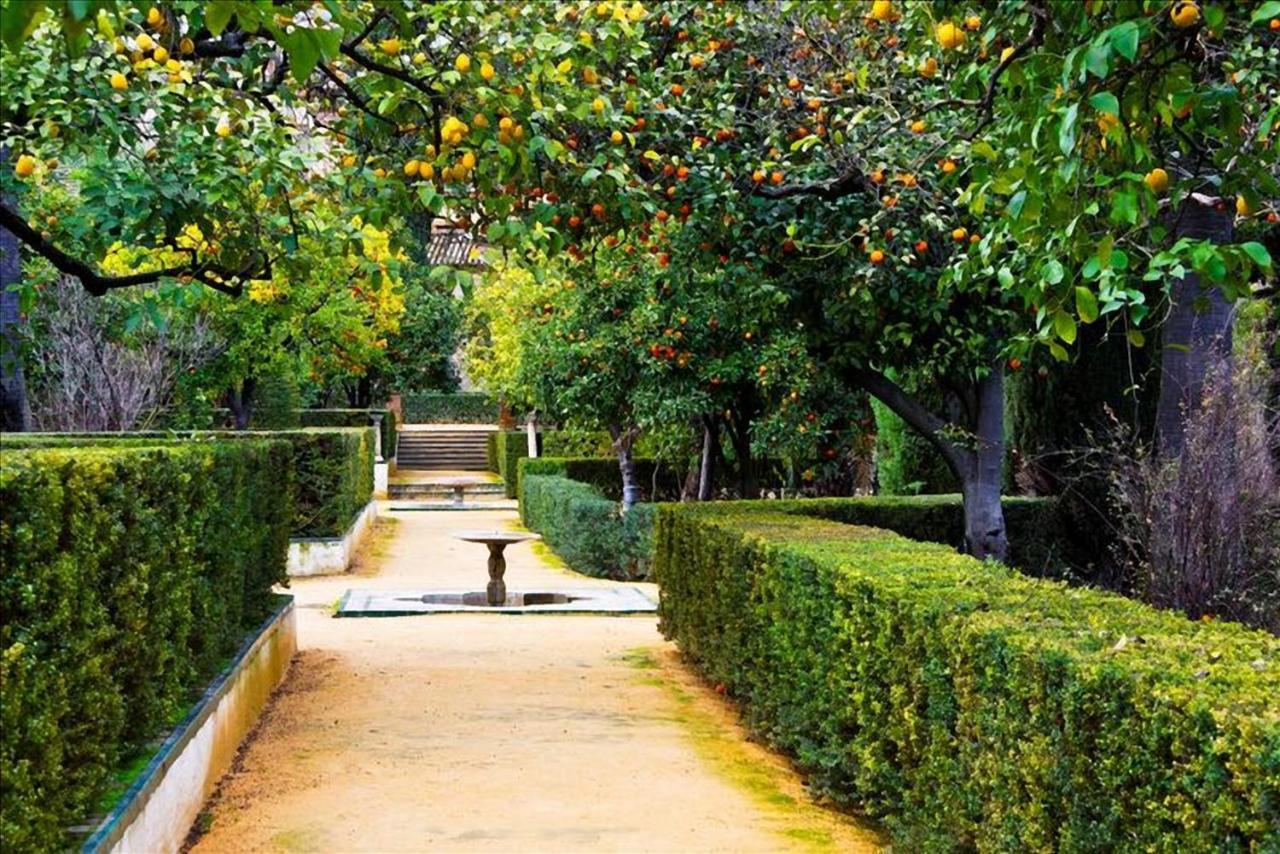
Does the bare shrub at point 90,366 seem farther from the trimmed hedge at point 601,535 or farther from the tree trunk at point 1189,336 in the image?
the tree trunk at point 1189,336

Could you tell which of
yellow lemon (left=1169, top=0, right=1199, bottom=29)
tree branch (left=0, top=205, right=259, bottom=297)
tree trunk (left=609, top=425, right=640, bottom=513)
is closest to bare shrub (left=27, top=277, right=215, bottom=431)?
tree trunk (left=609, top=425, right=640, bottom=513)

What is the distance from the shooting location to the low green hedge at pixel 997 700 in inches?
136

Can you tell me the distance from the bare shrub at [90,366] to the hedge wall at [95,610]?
14.4 m

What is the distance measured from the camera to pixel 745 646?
28.8 feet

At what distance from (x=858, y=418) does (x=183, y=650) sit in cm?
1413

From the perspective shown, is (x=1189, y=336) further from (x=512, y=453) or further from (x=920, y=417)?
(x=512, y=453)

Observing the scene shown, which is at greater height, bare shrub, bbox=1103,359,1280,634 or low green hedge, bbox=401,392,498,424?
low green hedge, bbox=401,392,498,424

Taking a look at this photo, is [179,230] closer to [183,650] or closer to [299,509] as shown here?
[183,650]

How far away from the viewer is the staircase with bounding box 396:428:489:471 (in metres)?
44.7

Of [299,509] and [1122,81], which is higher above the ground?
[1122,81]

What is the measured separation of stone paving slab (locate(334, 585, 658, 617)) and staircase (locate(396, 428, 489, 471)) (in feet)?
90.1

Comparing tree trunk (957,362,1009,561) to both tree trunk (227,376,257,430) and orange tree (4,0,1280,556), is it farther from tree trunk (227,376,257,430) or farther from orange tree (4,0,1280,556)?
tree trunk (227,376,257,430)

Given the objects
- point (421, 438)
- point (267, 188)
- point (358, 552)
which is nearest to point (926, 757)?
point (267, 188)

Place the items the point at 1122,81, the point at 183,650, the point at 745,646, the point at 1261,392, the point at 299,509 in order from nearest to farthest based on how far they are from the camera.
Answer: the point at 1122,81 → the point at 183,650 → the point at 745,646 → the point at 1261,392 → the point at 299,509
